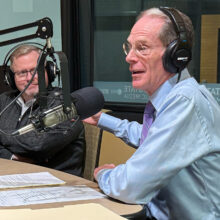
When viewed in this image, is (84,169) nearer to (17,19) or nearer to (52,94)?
(52,94)

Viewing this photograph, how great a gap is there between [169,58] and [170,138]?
0.29 m

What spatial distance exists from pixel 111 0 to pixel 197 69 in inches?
39.1

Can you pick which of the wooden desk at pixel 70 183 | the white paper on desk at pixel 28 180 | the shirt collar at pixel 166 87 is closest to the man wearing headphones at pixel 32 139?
the wooden desk at pixel 70 183

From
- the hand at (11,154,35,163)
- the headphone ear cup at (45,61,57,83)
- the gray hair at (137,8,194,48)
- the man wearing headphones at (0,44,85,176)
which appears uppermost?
the gray hair at (137,8,194,48)

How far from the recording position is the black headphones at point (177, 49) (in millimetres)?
1458

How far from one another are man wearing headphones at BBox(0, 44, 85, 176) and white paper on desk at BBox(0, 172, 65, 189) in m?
0.48

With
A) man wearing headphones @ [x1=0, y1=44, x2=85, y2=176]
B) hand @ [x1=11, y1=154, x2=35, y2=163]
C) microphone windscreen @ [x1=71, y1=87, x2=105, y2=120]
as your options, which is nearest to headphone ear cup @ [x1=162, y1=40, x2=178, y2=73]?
microphone windscreen @ [x1=71, y1=87, x2=105, y2=120]

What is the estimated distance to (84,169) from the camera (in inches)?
93.2

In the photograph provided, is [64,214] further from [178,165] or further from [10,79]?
[10,79]

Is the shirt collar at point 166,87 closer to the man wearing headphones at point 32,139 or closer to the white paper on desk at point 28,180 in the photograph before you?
the white paper on desk at point 28,180

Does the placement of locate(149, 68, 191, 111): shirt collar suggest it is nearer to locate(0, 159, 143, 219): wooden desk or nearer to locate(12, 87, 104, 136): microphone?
locate(12, 87, 104, 136): microphone

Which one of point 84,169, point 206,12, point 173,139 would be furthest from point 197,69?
point 173,139

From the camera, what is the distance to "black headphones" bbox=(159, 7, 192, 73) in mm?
1458

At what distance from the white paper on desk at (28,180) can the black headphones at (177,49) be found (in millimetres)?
579
